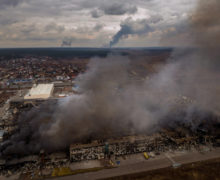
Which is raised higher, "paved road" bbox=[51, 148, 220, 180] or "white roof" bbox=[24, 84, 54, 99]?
"white roof" bbox=[24, 84, 54, 99]

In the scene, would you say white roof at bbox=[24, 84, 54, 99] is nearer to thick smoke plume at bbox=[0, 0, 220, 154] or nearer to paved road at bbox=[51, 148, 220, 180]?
thick smoke plume at bbox=[0, 0, 220, 154]

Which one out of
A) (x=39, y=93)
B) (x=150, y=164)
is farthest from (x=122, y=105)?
(x=39, y=93)

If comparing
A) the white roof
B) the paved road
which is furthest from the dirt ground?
the white roof

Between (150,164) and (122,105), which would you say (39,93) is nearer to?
(122,105)

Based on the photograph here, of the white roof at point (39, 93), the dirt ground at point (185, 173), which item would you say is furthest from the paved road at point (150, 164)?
the white roof at point (39, 93)

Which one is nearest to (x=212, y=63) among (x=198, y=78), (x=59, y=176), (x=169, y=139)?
(x=198, y=78)

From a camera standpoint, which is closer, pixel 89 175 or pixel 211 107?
pixel 89 175

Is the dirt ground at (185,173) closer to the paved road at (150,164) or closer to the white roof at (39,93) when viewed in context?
the paved road at (150,164)

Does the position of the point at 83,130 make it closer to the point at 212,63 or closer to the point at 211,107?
the point at 211,107
